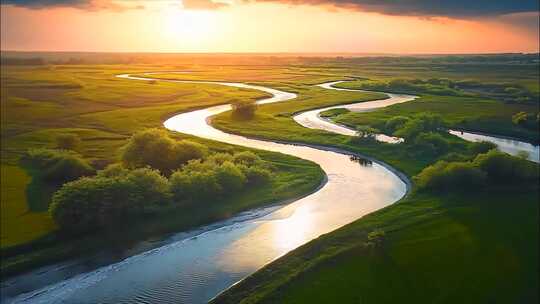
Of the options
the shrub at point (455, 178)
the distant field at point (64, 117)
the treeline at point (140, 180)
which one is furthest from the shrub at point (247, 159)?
the shrub at point (455, 178)

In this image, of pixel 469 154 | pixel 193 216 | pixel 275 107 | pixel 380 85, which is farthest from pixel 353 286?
pixel 380 85

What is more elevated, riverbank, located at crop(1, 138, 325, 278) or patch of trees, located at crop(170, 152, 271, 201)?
patch of trees, located at crop(170, 152, 271, 201)

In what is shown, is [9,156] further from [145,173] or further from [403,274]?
[403,274]

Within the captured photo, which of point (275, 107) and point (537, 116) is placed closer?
point (537, 116)

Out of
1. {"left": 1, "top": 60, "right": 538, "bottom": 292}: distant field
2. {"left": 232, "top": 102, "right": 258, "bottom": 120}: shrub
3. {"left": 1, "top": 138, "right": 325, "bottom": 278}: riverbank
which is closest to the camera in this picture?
{"left": 1, "top": 138, "right": 325, "bottom": 278}: riverbank

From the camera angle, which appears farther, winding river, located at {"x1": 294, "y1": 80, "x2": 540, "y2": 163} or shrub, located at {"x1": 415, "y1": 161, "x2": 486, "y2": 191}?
winding river, located at {"x1": 294, "y1": 80, "x2": 540, "y2": 163}

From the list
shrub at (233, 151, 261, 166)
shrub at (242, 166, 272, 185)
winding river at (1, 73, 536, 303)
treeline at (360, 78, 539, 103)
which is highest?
treeline at (360, 78, 539, 103)

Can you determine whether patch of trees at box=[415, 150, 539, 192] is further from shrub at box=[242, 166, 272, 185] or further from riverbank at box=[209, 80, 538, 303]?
shrub at box=[242, 166, 272, 185]

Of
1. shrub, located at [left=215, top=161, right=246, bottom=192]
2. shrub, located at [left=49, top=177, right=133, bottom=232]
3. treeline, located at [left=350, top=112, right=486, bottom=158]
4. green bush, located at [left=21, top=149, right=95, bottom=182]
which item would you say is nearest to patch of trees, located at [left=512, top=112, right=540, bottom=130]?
treeline, located at [left=350, top=112, right=486, bottom=158]
